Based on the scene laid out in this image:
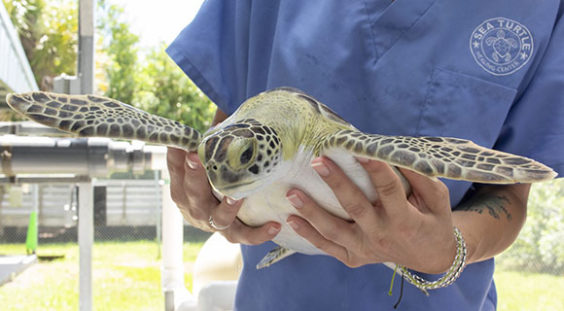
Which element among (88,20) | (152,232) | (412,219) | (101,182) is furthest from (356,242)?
(152,232)

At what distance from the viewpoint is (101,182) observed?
5.64 m

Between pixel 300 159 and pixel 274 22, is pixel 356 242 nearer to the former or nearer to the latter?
pixel 300 159

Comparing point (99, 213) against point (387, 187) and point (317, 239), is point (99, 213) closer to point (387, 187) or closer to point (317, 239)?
point (317, 239)

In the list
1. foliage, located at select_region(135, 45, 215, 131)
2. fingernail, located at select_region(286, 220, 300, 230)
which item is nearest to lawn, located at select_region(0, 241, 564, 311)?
foliage, located at select_region(135, 45, 215, 131)

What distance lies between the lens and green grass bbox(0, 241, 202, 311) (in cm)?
518

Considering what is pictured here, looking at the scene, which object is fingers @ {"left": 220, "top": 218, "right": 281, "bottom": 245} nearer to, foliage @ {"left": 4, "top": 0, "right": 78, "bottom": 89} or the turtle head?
the turtle head

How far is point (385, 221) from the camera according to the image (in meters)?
0.61

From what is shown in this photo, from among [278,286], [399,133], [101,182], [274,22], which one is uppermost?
[274,22]

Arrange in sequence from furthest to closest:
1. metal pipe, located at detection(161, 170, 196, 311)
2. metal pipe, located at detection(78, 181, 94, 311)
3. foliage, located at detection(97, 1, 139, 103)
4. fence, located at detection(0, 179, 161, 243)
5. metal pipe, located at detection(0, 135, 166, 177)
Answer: foliage, located at detection(97, 1, 139, 103)
fence, located at detection(0, 179, 161, 243)
metal pipe, located at detection(161, 170, 196, 311)
metal pipe, located at detection(78, 181, 94, 311)
metal pipe, located at detection(0, 135, 166, 177)

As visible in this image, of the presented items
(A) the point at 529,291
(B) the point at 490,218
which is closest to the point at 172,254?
(B) the point at 490,218

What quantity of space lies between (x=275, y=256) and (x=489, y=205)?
1.23ft

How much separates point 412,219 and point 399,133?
25 centimetres

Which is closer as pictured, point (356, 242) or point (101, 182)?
point (356, 242)

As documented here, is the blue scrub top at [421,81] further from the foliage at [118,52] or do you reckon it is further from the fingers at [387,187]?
the foliage at [118,52]
